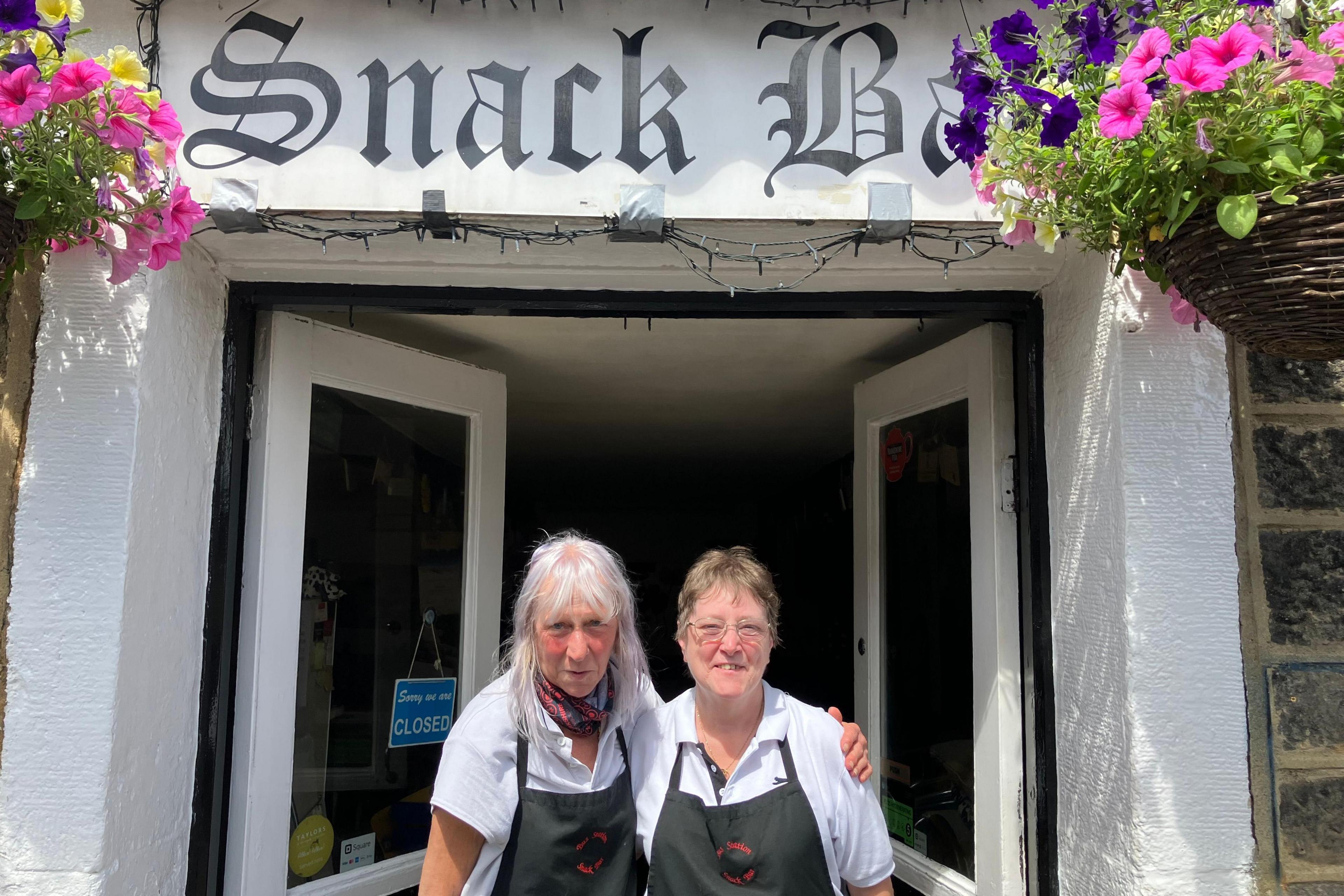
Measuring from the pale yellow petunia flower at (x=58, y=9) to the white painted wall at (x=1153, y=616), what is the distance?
210cm

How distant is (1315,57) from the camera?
1368mm

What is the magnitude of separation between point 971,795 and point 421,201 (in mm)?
2243

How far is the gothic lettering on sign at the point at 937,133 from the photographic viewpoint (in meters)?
2.13

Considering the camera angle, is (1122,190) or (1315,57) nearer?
(1315,57)

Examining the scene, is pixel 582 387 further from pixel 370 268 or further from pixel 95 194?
pixel 95 194

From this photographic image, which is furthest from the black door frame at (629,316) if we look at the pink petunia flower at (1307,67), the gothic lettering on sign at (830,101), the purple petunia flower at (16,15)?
the pink petunia flower at (1307,67)

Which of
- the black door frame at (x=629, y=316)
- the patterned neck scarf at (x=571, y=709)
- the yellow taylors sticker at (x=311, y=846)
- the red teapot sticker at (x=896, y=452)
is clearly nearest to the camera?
the patterned neck scarf at (x=571, y=709)

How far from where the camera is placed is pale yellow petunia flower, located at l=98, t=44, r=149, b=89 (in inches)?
62.6

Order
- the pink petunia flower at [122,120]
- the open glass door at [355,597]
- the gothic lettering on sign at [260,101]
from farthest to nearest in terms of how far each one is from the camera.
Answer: the open glass door at [355,597], the gothic lettering on sign at [260,101], the pink petunia flower at [122,120]

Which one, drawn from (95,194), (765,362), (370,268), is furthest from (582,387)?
(95,194)

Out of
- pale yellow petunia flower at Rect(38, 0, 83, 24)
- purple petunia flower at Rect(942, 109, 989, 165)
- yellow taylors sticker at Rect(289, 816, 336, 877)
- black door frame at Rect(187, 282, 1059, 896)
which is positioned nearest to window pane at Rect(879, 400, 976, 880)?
black door frame at Rect(187, 282, 1059, 896)

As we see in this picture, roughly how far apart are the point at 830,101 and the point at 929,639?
1.70 metres

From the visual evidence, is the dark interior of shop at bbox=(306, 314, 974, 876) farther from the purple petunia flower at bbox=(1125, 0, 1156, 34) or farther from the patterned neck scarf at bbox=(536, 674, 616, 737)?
the purple petunia flower at bbox=(1125, 0, 1156, 34)

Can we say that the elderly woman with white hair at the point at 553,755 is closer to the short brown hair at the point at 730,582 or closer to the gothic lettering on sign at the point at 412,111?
the short brown hair at the point at 730,582
